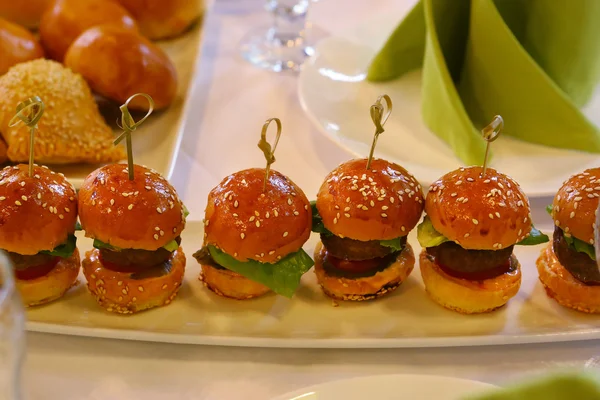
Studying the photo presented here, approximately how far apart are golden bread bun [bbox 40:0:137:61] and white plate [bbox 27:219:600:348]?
1.16 metres

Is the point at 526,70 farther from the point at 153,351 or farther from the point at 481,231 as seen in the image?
the point at 153,351

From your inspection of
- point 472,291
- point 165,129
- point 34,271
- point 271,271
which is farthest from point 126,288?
point 165,129

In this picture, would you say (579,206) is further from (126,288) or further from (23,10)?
(23,10)

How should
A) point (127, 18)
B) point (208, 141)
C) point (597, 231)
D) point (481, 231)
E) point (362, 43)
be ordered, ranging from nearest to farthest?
point (597, 231)
point (481, 231)
point (208, 141)
point (127, 18)
point (362, 43)

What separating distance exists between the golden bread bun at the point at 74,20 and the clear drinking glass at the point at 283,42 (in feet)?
1.75

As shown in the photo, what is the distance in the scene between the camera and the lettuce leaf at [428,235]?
4.44 ft

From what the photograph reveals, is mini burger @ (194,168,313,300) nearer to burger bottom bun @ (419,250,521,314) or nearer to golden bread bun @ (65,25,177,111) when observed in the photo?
burger bottom bun @ (419,250,521,314)

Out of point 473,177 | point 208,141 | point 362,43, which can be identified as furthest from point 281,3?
point 473,177

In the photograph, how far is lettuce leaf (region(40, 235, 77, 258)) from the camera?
1.34 meters

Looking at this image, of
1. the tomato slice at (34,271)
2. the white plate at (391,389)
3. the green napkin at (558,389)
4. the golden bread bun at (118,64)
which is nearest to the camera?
the green napkin at (558,389)

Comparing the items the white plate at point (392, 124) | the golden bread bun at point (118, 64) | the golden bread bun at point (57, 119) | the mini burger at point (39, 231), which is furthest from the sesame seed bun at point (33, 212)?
the white plate at point (392, 124)

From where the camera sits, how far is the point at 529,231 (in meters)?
1.35

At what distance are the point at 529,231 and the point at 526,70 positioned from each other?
2.20 feet

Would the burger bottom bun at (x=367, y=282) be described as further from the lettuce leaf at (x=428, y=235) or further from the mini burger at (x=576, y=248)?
the mini burger at (x=576, y=248)
